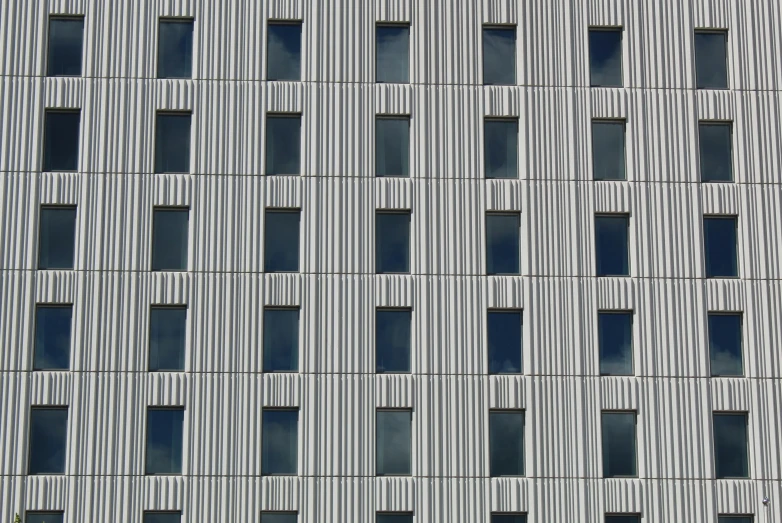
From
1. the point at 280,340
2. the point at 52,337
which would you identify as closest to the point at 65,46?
the point at 52,337

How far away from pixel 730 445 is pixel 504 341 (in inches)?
318

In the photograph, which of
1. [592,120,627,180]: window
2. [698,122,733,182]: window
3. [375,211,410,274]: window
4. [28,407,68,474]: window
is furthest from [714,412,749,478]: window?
[28,407,68,474]: window

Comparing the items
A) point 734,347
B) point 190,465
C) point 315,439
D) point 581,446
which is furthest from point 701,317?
point 190,465

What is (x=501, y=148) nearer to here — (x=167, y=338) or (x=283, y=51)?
(x=283, y=51)

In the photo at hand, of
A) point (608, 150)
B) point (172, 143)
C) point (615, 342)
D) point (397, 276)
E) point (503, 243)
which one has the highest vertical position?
point (172, 143)

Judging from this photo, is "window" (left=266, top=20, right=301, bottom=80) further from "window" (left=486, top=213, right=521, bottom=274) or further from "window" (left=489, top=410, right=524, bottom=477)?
"window" (left=489, top=410, right=524, bottom=477)

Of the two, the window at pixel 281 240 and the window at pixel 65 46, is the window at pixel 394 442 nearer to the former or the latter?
the window at pixel 281 240

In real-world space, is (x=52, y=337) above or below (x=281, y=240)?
below

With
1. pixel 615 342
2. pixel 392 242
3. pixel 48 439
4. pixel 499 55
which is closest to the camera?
pixel 48 439

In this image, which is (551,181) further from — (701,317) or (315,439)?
(315,439)

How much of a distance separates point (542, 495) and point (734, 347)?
27.1 feet

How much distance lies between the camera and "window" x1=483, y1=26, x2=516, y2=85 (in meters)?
43.2

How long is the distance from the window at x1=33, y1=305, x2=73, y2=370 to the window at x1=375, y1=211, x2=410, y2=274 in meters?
10.3

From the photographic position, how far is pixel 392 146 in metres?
42.4
